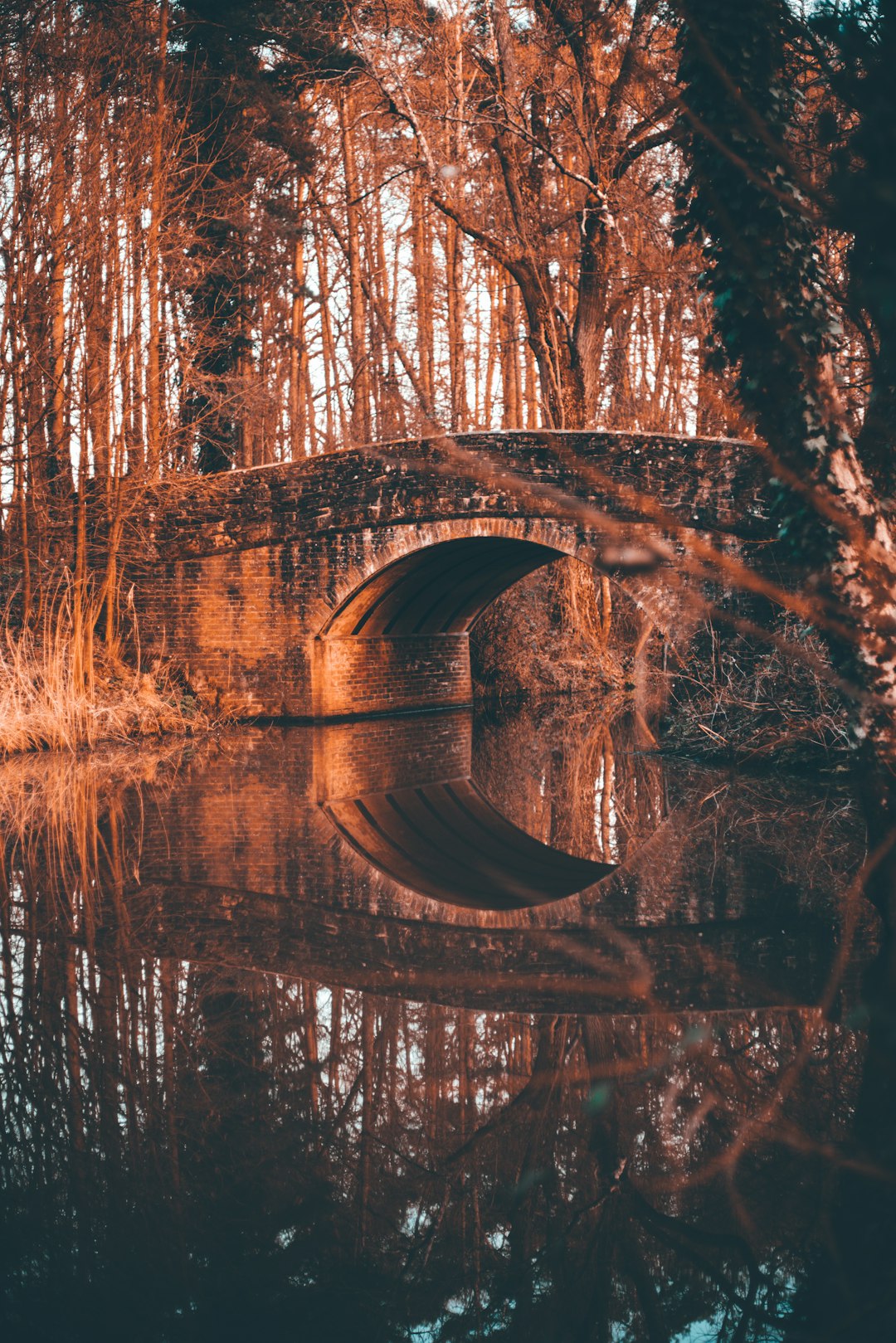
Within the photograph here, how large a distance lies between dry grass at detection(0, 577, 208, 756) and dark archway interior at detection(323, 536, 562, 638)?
8.29 ft

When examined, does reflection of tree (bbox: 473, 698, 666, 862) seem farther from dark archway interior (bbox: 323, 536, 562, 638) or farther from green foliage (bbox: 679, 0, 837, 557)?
green foliage (bbox: 679, 0, 837, 557)

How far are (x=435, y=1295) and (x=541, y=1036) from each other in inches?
56.5

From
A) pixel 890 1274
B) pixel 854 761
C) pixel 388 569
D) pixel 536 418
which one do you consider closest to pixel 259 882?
pixel 854 761

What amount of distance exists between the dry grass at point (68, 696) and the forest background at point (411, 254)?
9.4 inches

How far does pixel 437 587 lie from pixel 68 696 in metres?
6.28

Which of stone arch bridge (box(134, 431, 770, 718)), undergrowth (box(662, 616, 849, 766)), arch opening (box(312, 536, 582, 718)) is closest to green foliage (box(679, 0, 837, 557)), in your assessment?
undergrowth (box(662, 616, 849, 766))

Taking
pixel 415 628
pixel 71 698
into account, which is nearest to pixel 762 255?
pixel 71 698

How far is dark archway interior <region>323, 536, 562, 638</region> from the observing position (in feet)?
50.0

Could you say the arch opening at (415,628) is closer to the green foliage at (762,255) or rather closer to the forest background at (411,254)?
the forest background at (411,254)

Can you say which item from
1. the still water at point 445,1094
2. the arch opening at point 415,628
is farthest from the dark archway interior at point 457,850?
the arch opening at point 415,628

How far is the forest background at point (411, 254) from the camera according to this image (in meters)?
4.04

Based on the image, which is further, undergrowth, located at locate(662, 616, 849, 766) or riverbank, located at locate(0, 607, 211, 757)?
riverbank, located at locate(0, 607, 211, 757)

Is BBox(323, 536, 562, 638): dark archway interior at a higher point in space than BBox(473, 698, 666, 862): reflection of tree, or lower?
higher

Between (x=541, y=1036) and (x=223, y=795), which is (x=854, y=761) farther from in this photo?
(x=223, y=795)
